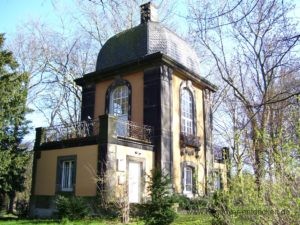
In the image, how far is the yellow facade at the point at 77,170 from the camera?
49.3ft

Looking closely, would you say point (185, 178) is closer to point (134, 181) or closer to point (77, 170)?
point (134, 181)

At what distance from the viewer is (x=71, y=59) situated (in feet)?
94.4

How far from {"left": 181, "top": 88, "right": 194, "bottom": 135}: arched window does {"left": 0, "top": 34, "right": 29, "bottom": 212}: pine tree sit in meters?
7.63

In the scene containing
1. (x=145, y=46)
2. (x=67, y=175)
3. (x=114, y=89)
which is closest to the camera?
(x=67, y=175)

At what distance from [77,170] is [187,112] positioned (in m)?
6.54

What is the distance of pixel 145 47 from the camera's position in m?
18.4

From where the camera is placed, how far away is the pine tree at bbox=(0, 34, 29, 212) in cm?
1686

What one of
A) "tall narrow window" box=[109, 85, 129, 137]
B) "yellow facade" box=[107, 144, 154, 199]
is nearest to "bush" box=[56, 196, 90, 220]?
"yellow facade" box=[107, 144, 154, 199]

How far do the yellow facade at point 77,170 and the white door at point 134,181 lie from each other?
147cm

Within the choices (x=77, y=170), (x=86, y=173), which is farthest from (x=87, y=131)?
(x=86, y=173)

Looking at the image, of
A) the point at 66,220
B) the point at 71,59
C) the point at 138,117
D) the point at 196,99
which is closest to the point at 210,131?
the point at 196,99

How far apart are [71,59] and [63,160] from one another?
548 inches

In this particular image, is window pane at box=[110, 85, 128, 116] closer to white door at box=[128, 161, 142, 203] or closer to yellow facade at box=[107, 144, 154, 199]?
yellow facade at box=[107, 144, 154, 199]

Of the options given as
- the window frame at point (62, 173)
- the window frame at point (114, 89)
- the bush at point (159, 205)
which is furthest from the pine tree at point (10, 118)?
the bush at point (159, 205)
